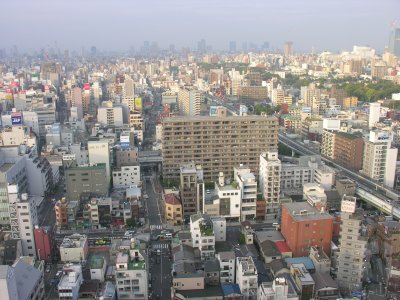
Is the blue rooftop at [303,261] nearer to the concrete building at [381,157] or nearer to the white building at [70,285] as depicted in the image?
the white building at [70,285]

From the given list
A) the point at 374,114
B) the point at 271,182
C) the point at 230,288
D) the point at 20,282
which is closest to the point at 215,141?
the point at 271,182

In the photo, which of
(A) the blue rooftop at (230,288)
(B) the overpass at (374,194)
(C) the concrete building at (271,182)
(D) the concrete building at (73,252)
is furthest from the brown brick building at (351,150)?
(D) the concrete building at (73,252)

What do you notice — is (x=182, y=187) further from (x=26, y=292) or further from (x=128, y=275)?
(x=26, y=292)

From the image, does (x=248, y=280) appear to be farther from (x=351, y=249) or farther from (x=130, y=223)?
(x=130, y=223)

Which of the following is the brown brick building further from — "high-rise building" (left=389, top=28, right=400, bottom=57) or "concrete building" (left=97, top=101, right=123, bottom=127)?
"high-rise building" (left=389, top=28, right=400, bottom=57)

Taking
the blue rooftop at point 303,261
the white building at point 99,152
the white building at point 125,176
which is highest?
the white building at point 99,152

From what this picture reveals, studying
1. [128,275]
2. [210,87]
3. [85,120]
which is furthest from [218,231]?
[210,87]

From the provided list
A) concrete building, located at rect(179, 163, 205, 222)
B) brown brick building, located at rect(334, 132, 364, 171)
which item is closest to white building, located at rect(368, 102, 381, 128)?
brown brick building, located at rect(334, 132, 364, 171)
